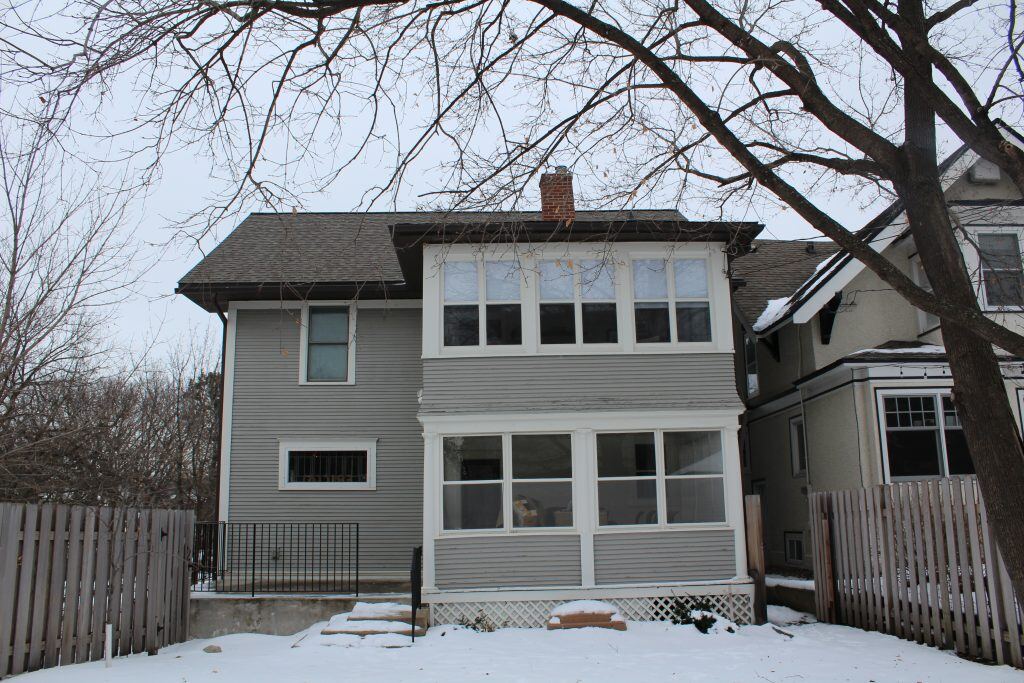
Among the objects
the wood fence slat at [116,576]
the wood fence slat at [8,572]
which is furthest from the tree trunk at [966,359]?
the wood fence slat at [116,576]

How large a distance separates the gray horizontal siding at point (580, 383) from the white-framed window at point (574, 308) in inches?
14.7

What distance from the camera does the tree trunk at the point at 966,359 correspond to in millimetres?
5961

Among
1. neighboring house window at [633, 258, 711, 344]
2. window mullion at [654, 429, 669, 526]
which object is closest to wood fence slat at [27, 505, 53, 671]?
window mullion at [654, 429, 669, 526]

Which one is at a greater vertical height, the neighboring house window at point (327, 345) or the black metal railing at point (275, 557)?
the neighboring house window at point (327, 345)

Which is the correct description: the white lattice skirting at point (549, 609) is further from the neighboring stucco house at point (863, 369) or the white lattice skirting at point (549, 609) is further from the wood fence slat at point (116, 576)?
the wood fence slat at point (116, 576)

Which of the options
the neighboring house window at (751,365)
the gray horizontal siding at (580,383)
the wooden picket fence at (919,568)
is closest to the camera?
the wooden picket fence at (919,568)

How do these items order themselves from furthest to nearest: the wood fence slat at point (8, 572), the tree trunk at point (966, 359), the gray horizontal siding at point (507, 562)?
the gray horizontal siding at point (507, 562) → the wood fence slat at point (8, 572) → the tree trunk at point (966, 359)

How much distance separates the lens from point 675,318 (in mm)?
13984

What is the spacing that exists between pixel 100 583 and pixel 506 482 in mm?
5916

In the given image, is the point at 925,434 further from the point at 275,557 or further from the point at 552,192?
the point at 275,557

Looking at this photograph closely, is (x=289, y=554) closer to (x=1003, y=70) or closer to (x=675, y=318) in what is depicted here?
(x=675, y=318)

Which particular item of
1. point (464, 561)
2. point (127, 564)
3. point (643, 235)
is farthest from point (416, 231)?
point (127, 564)

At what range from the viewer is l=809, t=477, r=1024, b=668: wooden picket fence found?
888 cm

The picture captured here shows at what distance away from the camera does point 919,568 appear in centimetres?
1005
